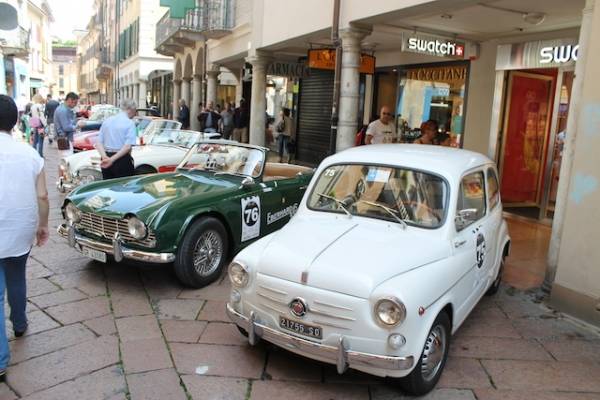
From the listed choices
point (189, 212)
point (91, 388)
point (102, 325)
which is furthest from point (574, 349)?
point (102, 325)

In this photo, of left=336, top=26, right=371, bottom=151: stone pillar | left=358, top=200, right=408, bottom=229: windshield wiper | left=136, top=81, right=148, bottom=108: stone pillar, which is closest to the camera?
left=358, top=200, right=408, bottom=229: windshield wiper

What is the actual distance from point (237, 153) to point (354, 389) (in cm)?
361

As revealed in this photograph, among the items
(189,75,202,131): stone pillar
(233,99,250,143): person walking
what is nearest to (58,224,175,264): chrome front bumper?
(233,99,250,143): person walking

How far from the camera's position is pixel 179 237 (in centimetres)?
502

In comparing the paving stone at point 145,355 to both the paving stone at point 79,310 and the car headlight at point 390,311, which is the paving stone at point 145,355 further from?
the car headlight at point 390,311

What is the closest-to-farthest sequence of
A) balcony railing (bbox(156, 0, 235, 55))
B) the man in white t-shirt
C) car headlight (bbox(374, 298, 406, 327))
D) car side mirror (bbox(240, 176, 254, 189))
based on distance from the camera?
car headlight (bbox(374, 298, 406, 327)), car side mirror (bbox(240, 176, 254, 189)), the man in white t-shirt, balcony railing (bbox(156, 0, 235, 55))

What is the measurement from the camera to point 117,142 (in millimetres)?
7363

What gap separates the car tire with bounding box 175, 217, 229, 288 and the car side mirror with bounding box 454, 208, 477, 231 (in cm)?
246

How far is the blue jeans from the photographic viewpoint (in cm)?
350

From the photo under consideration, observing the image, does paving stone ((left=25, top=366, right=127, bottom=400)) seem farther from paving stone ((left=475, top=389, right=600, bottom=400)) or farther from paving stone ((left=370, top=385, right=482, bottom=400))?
paving stone ((left=475, top=389, right=600, bottom=400))

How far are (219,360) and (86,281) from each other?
7.27 feet

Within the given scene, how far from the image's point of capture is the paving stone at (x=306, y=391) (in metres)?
3.46

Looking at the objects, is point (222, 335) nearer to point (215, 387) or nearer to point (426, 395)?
point (215, 387)

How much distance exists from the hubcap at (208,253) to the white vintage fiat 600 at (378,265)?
1.25m
